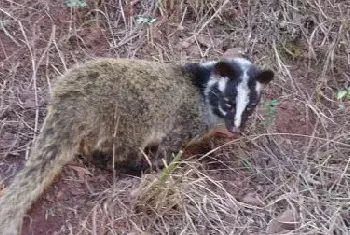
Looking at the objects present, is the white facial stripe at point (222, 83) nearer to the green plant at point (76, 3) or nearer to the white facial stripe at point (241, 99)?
the white facial stripe at point (241, 99)

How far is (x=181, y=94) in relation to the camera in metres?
5.61

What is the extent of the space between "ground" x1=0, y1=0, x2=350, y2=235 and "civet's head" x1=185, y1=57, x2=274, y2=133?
1.04 ft

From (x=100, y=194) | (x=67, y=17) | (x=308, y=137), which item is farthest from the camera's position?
(x=67, y=17)

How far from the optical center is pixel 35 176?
15.5ft

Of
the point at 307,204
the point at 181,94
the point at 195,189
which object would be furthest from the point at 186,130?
the point at 307,204

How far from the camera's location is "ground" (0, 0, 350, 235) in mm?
4898

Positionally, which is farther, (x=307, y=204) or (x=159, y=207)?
(x=307, y=204)

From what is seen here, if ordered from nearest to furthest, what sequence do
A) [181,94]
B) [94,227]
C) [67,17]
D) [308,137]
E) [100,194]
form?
[94,227]
[100,194]
[181,94]
[308,137]
[67,17]

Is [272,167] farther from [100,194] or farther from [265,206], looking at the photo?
[100,194]

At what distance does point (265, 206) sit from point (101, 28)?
240cm

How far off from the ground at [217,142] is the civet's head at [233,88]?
32cm

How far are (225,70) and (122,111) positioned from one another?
90cm

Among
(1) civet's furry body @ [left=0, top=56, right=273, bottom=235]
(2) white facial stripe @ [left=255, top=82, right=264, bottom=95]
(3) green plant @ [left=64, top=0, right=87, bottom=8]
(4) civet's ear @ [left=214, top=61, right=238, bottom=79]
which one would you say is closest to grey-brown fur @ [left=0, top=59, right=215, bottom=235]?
(1) civet's furry body @ [left=0, top=56, right=273, bottom=235]

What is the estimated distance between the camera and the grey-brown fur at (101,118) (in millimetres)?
4711
